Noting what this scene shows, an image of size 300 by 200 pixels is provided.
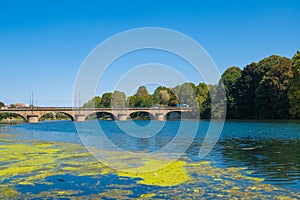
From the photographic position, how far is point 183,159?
882 inches

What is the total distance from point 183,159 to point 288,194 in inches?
407

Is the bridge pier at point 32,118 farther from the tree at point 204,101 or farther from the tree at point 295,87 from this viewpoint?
the tree at point 295,87

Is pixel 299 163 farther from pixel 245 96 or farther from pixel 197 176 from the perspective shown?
pixel 245 96

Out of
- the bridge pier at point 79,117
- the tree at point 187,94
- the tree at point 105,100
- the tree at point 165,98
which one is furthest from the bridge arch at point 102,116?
the tree at point 187,94

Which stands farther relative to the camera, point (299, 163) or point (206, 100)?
point (206, 100)

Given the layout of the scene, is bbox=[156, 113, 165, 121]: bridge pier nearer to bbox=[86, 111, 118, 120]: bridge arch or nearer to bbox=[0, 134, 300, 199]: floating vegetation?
bbox=[86, 111, 118, 120]: bridge arch

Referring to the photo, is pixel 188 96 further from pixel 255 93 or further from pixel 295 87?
pixel 295 87

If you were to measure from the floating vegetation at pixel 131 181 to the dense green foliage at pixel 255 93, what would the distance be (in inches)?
2140

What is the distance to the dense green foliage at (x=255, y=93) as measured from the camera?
236 feet

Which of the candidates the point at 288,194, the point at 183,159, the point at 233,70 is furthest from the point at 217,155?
the point at 233,70

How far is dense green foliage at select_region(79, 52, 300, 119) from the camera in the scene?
72.0m

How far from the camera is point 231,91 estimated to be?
325 feet

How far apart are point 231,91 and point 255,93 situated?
12538mm

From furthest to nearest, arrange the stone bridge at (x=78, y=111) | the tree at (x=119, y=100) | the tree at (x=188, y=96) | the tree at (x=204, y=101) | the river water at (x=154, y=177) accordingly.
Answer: the tree at (x=119, y=100) < the tree at (x=188, y=96) < the tree at (x=204, y=101) < the stone bridge at (x=78, y=111) < the river water at (x=154, y=177)
